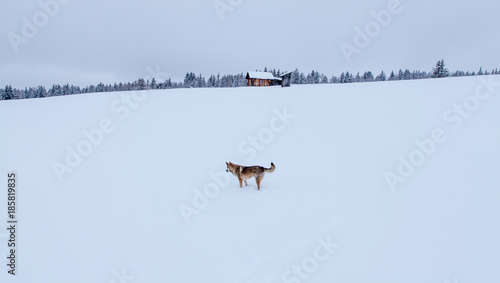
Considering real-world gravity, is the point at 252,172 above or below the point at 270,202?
above

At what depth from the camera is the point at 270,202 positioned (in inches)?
264

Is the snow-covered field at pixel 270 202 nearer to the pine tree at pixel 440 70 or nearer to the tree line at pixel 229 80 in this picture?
the pine tree at pixel 440 70

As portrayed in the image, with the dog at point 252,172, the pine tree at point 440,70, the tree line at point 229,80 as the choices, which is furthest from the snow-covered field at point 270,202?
the tree line at point 229,80

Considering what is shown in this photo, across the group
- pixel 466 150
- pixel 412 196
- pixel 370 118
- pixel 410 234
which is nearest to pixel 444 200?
pixel 412 196

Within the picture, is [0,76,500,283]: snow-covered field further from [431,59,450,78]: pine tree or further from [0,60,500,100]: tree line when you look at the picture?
[0,60,500,100]: tree line

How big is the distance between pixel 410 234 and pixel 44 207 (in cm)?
898

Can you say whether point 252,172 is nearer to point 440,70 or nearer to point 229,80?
point 440,70

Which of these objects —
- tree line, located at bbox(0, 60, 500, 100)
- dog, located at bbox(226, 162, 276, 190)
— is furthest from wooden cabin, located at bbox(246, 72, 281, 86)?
dog, located at bbox(226, 162, 276, 190)

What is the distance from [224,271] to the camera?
415 centimetres

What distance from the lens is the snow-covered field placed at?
422 centimetres

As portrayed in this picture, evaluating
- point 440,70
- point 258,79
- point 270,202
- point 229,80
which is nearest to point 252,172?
point 270,202

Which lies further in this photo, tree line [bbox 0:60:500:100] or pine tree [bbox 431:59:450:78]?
tree line [bbox 0:60:500:100]

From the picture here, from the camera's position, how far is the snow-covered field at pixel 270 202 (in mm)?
4219

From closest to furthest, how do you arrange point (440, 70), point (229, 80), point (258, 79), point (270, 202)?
point (270, 202) → point (440, 70) → point (258, 79) → point (229, 80)
